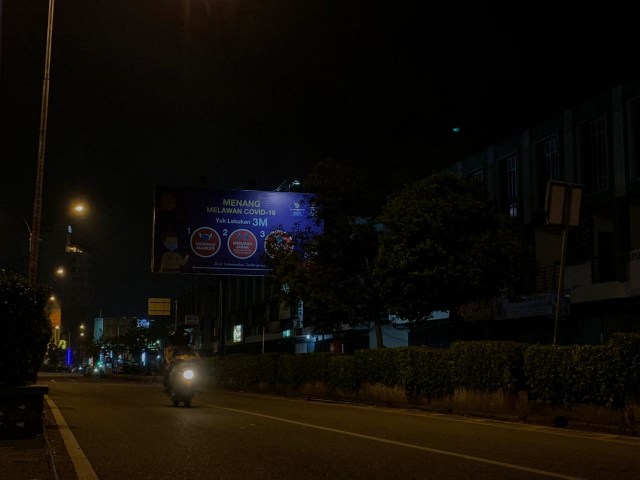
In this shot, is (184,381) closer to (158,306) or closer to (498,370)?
(498,370)

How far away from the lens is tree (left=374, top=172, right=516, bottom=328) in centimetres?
2373

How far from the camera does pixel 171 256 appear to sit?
29.7 meters

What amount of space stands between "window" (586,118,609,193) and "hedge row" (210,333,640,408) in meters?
10.6

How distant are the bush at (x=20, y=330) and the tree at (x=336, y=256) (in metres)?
16.5

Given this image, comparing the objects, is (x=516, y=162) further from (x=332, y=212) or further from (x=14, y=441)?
(x=14, y=441)

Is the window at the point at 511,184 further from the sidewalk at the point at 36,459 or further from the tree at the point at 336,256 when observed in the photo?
the sidewalk at the point at 36,459

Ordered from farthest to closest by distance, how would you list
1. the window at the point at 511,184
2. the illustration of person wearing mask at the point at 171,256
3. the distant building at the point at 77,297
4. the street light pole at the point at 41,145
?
1. the distant building at the point at 77,297
2. the window at the point at 511,184
3. the illustration of person wearing mask at the point at 171,256
4. the street light pole at the point at 41,145

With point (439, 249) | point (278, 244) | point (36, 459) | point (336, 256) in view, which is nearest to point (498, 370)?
point (439, 249)

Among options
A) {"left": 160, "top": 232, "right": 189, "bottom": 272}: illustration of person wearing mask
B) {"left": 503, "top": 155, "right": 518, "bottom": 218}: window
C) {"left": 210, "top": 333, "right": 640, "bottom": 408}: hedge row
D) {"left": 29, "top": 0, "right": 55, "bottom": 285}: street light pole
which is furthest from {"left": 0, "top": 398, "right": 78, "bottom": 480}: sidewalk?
{"left": 503, "top": 155, "right": 518, "bottom": 218}: window

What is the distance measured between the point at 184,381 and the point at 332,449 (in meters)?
9.29

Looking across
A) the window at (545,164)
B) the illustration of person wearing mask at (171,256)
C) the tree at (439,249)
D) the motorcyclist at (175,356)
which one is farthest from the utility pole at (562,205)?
the illustration of person wearing mask at (171,256)

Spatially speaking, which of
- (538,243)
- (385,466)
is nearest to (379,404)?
(538,243)

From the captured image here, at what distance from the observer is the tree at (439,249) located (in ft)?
77.9

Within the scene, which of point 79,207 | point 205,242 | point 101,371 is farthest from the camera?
point 101,371
